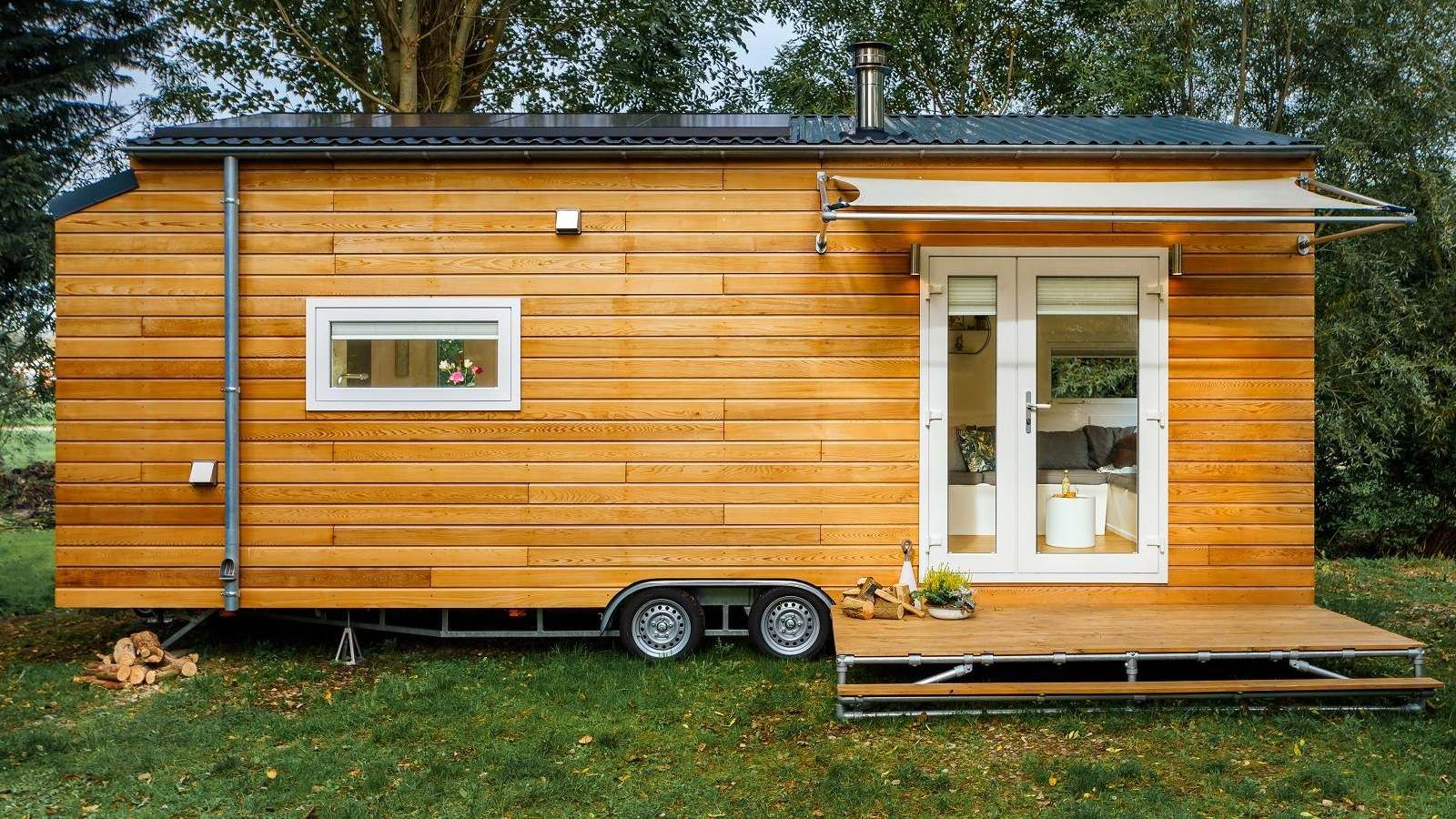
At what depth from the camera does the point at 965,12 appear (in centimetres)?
1402

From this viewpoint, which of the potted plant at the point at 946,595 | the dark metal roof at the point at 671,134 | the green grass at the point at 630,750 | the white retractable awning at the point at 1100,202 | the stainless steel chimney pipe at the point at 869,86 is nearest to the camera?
the green grass at the point at 630,750

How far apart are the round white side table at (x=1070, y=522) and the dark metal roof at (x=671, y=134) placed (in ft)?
6.14

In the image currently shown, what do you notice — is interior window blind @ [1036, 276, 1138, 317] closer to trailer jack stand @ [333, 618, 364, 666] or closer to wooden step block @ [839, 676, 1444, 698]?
wooden step block @ [839, 676, 1444, 698]

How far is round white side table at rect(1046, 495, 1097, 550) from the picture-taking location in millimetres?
5602

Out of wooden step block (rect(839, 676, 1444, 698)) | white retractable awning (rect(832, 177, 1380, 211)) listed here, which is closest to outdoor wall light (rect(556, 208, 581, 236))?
white retractable awning (rect(832, 177, 1380, 211))

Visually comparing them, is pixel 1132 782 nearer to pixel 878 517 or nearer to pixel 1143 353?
pixel 878 517

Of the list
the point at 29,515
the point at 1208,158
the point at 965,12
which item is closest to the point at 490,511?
the point at 1208,158

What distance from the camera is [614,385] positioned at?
559cm

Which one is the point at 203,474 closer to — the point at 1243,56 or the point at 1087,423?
the point at 1087,423

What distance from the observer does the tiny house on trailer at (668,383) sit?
5.50 metres

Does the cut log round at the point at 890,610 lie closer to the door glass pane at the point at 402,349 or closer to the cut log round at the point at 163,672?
the door glass pane at the point at 402,349

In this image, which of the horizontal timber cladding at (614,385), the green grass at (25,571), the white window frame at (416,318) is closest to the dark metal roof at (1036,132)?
the horizontal timber cladding at (614,385)

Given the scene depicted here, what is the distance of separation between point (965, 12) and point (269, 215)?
11.0m

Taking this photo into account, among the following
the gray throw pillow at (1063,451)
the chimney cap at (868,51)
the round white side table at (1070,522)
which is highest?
the chimney cap at (868,51)
